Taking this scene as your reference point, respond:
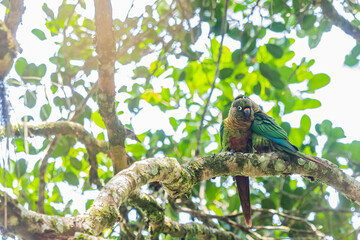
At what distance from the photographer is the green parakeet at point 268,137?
3458 mm

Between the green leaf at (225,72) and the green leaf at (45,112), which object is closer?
the green leaf at (45,112)

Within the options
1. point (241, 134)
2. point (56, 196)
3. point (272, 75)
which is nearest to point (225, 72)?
point (272, 75)

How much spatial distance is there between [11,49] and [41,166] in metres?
2.48

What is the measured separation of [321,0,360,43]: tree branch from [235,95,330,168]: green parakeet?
1.40m

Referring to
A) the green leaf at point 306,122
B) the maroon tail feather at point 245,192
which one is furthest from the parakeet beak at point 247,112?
the green leaf at point 306,122

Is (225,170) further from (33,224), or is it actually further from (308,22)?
(308,22)

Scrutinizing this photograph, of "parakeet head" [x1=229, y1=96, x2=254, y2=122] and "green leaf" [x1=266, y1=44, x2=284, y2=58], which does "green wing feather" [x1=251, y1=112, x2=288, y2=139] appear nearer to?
"parakeet head" [x1=229, y1=96, x2=254, y2=122]

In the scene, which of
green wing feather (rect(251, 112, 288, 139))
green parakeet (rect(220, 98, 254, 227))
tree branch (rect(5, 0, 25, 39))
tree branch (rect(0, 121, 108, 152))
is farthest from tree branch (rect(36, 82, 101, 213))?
green wing feather (rect(251, 112, 288, 139))

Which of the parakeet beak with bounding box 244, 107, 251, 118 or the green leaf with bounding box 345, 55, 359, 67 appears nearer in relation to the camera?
the parakeet beak with bounding box 244, 107, 251, 118

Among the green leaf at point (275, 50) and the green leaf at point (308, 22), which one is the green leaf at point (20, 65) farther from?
the green leaf at point (308, 22)

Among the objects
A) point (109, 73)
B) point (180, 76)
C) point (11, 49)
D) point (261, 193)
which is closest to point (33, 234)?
point (11, 49)

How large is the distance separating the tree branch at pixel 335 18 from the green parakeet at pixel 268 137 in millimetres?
1399

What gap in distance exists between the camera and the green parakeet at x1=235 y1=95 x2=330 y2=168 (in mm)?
3458

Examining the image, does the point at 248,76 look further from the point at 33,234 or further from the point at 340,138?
the point at 33,234
